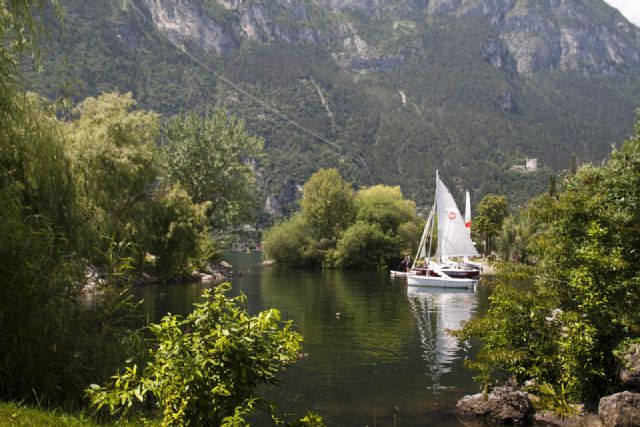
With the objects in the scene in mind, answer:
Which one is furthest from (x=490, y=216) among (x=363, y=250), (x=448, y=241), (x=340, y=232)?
(x=448, y=241)

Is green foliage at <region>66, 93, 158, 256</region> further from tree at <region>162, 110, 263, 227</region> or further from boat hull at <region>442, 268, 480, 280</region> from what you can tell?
boat hull at <region>442, 268, 480, 280</region>

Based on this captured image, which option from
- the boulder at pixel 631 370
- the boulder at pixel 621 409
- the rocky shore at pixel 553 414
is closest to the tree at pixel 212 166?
the rocky shore at pixel 553 414

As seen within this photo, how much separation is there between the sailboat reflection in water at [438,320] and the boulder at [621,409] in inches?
203

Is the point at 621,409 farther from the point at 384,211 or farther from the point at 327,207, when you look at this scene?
the point at 327,207

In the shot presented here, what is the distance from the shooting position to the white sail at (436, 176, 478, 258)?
56.6 metres

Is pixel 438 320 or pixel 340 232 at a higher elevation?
pixel 340 232

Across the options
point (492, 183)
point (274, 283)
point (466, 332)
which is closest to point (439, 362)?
point (466, 332)

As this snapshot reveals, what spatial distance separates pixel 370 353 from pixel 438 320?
10.6m

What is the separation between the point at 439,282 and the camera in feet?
165

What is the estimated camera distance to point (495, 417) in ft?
49.1

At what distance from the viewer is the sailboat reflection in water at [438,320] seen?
21080 mm

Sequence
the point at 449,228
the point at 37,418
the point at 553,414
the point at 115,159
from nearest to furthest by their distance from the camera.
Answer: the point at 37,418 < the point at 553,414 < the point at 115,159 < the point at 449,228

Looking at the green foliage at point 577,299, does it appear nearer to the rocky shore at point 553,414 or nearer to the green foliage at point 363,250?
the rocky shore at point 553,414

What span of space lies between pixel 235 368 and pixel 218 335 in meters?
0.42
